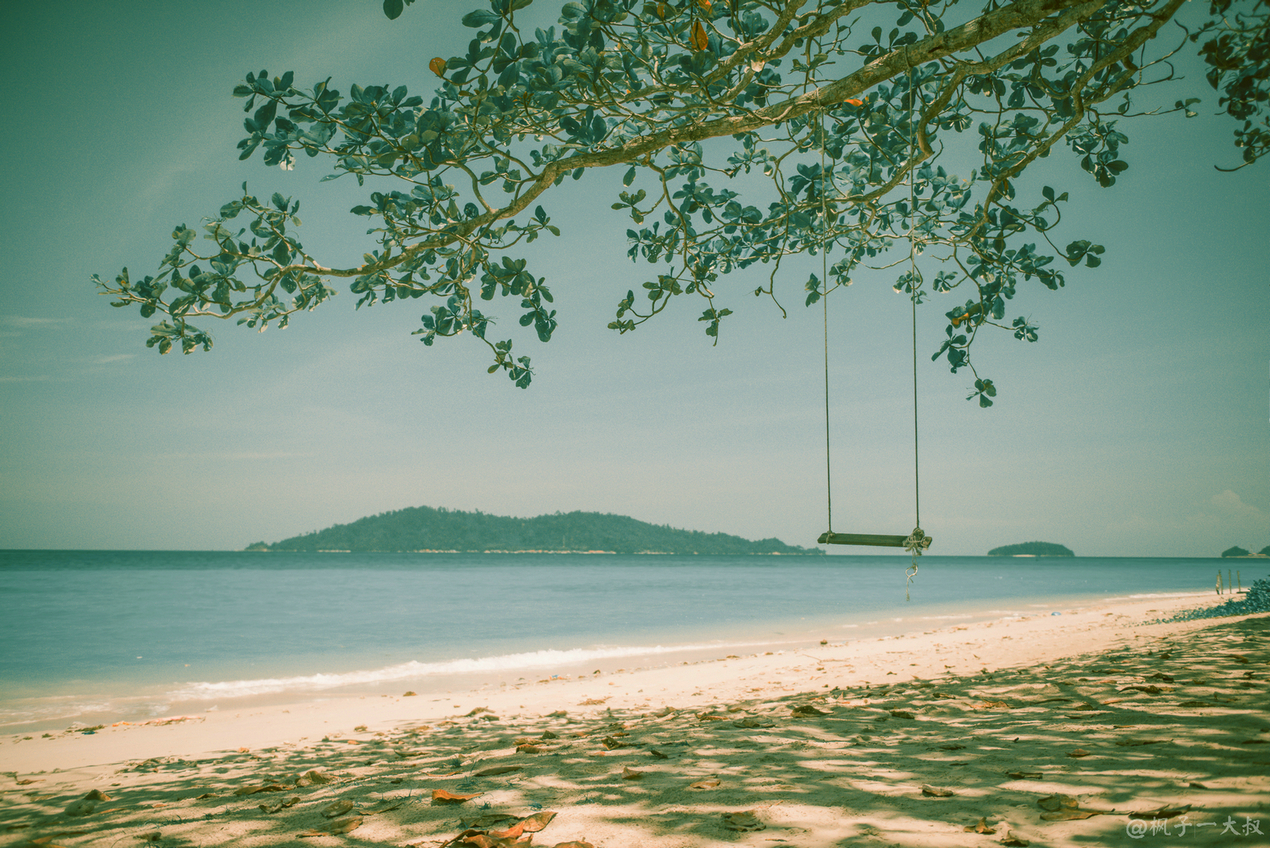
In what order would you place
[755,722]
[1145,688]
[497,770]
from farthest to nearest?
[755,722] → [1145,688] → [497,770]

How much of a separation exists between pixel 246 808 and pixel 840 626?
15.9 metres

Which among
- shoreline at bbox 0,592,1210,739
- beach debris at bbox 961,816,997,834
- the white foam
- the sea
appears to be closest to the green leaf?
beach debris at bbox 961,816,997,834

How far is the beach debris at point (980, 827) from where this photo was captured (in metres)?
1.98

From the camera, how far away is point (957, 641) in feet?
34.9

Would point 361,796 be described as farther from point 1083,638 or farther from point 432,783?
point 1083,638

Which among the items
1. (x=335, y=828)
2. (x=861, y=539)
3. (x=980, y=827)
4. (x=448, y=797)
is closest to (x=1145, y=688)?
(x=861, y=539)

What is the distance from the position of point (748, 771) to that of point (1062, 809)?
121 cm

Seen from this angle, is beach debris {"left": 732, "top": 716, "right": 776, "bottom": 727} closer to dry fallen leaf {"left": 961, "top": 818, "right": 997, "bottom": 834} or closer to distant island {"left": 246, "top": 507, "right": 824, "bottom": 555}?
dry fallen leaf {"left": 961, "top": 818, "right": 997, "bottom": 834}

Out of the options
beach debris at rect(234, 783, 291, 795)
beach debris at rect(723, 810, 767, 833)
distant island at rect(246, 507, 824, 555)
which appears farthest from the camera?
distant island at rect(246, 507, 824, 555)

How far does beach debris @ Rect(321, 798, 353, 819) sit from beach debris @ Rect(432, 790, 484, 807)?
0.36m

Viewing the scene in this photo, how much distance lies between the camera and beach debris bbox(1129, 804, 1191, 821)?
1901 mm

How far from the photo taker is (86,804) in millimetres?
3246

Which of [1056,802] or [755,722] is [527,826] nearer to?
[1056,802]

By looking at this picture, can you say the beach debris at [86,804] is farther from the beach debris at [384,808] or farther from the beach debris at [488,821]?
the beach debris at [488,821]
